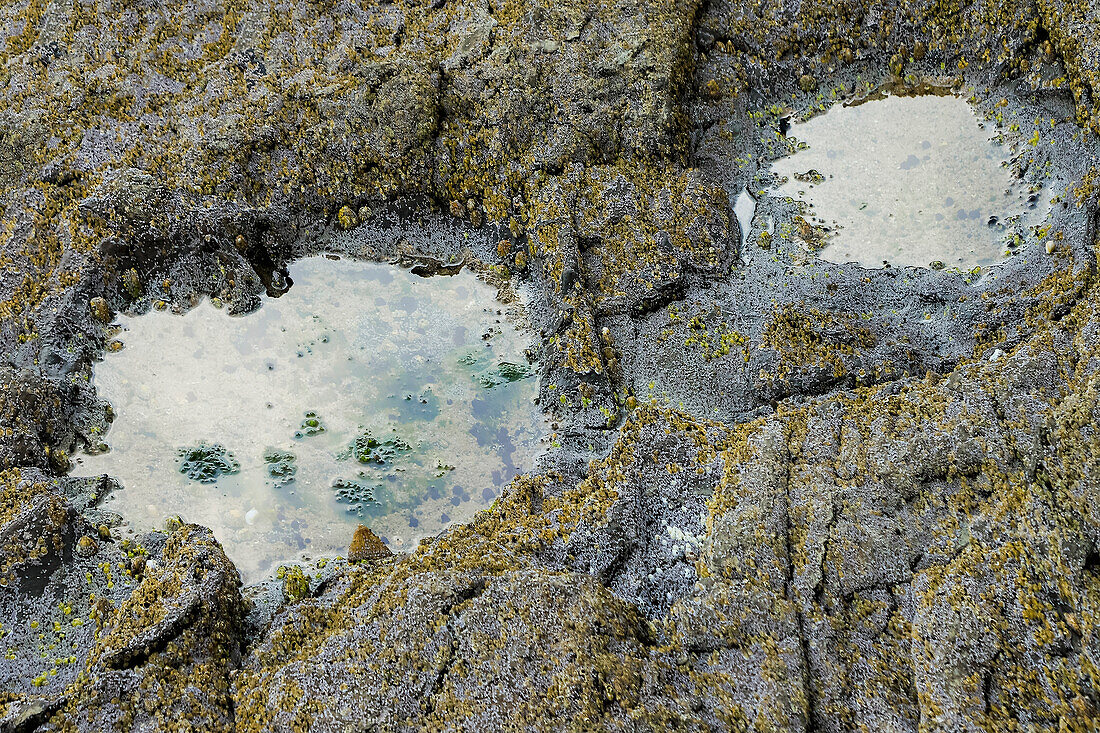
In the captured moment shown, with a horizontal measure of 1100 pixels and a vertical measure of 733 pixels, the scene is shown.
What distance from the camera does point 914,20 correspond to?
8047 mm

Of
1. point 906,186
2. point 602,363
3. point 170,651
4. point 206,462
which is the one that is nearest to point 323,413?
point 206,462

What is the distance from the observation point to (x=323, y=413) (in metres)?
6.69

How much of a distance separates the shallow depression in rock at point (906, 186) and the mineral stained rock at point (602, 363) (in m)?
0.22

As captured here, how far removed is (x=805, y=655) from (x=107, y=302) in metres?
6.57

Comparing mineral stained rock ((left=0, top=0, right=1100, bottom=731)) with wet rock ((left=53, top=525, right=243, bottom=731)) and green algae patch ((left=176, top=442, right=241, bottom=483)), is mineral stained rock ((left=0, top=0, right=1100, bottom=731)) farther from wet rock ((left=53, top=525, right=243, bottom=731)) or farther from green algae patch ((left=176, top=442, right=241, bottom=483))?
green algae patch ((left=176, top=442, right=241, bottom=483))

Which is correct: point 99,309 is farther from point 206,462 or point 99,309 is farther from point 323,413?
point 323,413

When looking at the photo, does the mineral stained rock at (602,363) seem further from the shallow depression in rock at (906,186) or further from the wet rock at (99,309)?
the shallow depression in rock at (906,186)

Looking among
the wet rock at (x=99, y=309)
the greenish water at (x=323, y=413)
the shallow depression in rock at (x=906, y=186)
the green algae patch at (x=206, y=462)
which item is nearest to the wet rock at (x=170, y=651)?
the greenish water at (x=323, y=413)

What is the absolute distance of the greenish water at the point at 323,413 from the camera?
620 cm

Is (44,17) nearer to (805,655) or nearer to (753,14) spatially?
(753,14)

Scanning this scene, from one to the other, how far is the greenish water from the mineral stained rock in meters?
0.28

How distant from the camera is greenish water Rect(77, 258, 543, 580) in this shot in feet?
20.3

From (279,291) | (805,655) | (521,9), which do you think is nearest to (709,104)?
(521,9)

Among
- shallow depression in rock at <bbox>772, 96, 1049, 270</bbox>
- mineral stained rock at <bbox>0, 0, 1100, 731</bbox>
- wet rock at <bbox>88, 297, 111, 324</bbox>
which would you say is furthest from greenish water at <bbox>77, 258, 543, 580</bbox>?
shallow depression in rock at <bbox>772, 96, 1049, 270</bbox>
